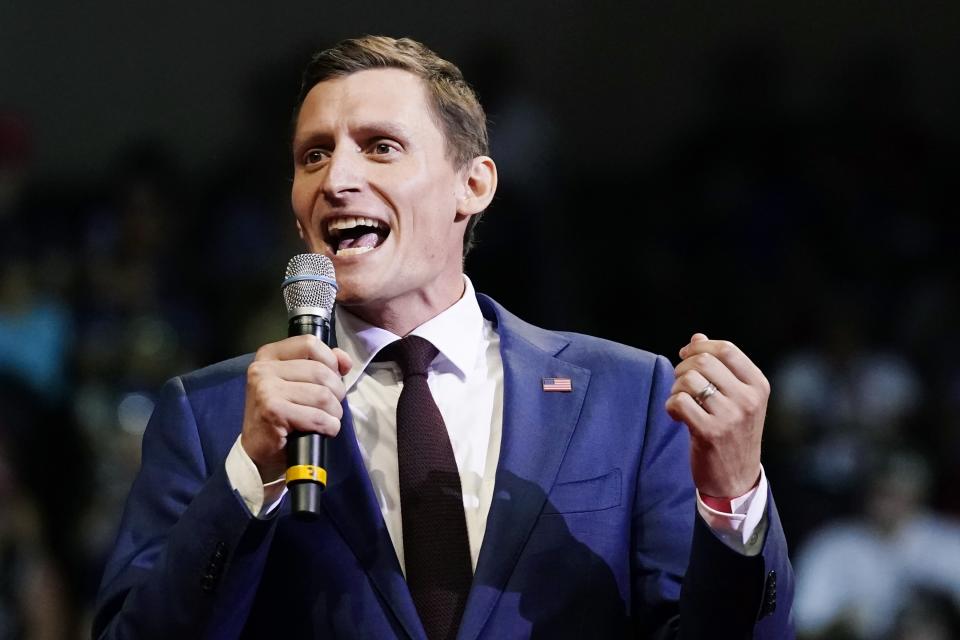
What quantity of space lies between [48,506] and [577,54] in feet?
10.1

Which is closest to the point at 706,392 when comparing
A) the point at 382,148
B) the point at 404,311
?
the point at 404,311

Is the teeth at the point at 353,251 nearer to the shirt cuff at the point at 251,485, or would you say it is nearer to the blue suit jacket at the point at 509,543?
the blue suit jacket at the point at 509,543

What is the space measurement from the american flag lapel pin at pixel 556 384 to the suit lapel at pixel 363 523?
31 cm

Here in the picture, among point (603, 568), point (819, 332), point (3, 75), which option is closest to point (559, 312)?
point (819, 332)

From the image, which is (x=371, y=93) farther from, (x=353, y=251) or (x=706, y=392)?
(x=706, y=392)

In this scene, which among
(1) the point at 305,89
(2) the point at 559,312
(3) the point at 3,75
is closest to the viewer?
(1) the point at 305,89

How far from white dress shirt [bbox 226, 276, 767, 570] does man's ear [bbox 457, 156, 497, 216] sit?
0.52 feet

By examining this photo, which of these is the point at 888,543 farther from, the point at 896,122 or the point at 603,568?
the point at 603,568

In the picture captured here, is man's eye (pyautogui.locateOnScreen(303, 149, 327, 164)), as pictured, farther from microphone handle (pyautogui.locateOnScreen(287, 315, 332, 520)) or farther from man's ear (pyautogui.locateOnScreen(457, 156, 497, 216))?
microphone handle (pyautogui.locateOnScreen(287, 315, 332, 520))

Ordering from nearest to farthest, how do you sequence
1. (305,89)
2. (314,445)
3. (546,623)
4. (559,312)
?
(314,445) → (546,623) → (305,89) → (559,312)

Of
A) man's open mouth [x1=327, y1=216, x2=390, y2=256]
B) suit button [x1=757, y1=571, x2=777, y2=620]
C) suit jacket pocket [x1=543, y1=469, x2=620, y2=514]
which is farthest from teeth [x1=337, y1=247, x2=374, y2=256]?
suit button [x1=757, y1=571, x2=777, y2=620]

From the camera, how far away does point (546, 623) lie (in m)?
1.87

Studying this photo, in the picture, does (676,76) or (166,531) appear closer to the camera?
(166,531)

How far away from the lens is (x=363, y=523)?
6.28ft
